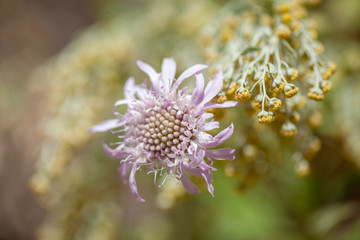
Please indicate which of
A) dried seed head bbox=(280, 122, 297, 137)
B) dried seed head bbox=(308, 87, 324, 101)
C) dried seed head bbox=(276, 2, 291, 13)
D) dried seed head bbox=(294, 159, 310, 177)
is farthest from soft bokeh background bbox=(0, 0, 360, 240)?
dried seed head bbox=(276, 2, 291, 13)

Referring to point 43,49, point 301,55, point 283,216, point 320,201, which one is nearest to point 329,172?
point 320,201

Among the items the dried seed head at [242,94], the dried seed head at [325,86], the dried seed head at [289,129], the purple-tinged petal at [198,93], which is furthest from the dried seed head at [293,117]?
the purple-tinged petal at [198,93]

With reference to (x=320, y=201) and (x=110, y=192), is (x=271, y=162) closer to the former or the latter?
(x=320, y=201)

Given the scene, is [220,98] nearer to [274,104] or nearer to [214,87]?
[214,87]

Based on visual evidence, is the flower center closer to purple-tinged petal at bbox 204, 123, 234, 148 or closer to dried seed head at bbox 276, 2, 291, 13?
purple-tinged petal at bbox 204, 123, 234, 148

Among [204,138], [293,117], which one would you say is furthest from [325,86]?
[204,138]

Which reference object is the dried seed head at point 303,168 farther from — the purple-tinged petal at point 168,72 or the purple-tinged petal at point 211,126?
the purple-tinged petal at point 168,72
